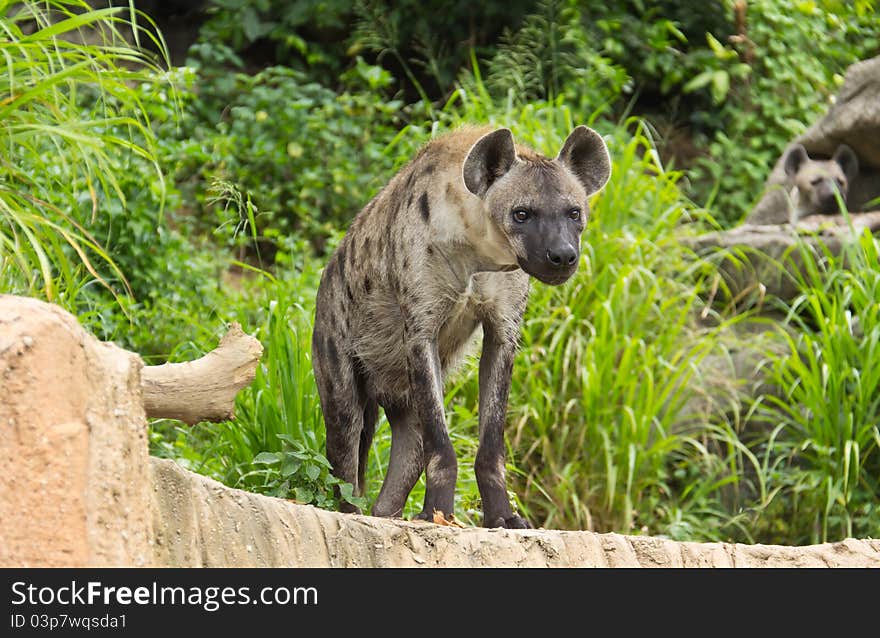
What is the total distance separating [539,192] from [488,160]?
0.21m

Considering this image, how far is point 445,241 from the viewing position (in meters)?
4.07

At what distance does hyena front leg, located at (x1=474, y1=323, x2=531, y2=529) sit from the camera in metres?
3.92

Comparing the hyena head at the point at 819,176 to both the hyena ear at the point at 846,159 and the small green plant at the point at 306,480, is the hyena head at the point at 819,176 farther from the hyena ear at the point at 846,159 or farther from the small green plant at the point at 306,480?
the small green plant at the point at 306,480

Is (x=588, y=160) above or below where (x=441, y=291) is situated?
above

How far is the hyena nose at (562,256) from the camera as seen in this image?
374cm

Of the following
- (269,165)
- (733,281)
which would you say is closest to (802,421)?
(733,281)

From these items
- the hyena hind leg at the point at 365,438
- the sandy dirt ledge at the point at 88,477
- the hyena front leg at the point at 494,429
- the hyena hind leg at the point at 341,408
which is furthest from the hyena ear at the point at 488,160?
the sandy dirt ledge at the point at 88,477

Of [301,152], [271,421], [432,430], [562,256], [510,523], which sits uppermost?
[562,256]

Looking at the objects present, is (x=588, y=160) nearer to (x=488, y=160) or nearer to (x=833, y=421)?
(x=488, y=160)

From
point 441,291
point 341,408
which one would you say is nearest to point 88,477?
point 441,291

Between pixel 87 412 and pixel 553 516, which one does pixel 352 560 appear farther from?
pixel 553 516

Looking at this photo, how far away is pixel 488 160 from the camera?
158 inches

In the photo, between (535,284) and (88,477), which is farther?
(535,284)

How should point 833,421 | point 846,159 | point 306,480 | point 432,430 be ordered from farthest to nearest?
1. point 846,159
2. point 833,421
3. point 306,480
4. point 432,430
